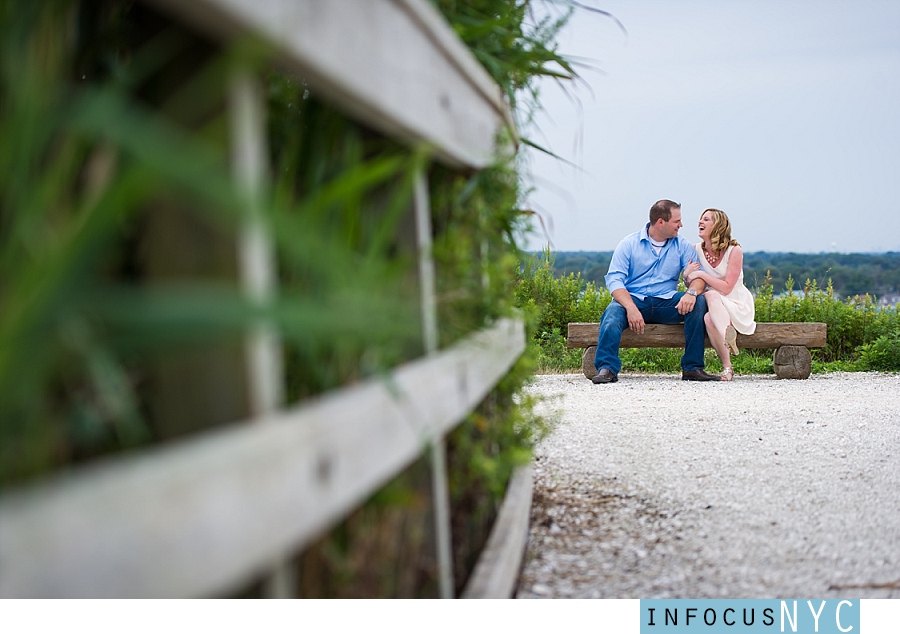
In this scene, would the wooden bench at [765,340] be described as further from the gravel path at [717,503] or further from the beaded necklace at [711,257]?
the gravel path at [717,503]

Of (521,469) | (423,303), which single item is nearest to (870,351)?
(521,469)

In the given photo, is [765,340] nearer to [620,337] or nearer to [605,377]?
[620,337]

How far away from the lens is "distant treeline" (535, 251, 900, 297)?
852cm

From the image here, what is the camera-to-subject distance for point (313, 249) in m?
0.80

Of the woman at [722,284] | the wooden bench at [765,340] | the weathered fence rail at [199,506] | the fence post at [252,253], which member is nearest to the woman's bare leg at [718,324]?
the woman at [722,284]

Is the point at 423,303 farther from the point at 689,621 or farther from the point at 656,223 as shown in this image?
the point at 656,223

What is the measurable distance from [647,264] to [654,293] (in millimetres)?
270

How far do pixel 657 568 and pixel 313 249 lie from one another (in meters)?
1.73

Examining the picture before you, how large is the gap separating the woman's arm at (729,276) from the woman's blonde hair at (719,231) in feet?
0.36

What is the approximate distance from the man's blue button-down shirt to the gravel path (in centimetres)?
203

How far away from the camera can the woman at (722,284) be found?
6.97 metres

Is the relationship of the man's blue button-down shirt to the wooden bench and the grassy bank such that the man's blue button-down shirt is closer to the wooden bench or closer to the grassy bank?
the wooden bench

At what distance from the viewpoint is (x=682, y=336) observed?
710 cm

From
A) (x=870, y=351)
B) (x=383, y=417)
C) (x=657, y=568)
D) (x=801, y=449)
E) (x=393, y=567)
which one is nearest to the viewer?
(x=383, y=417)
